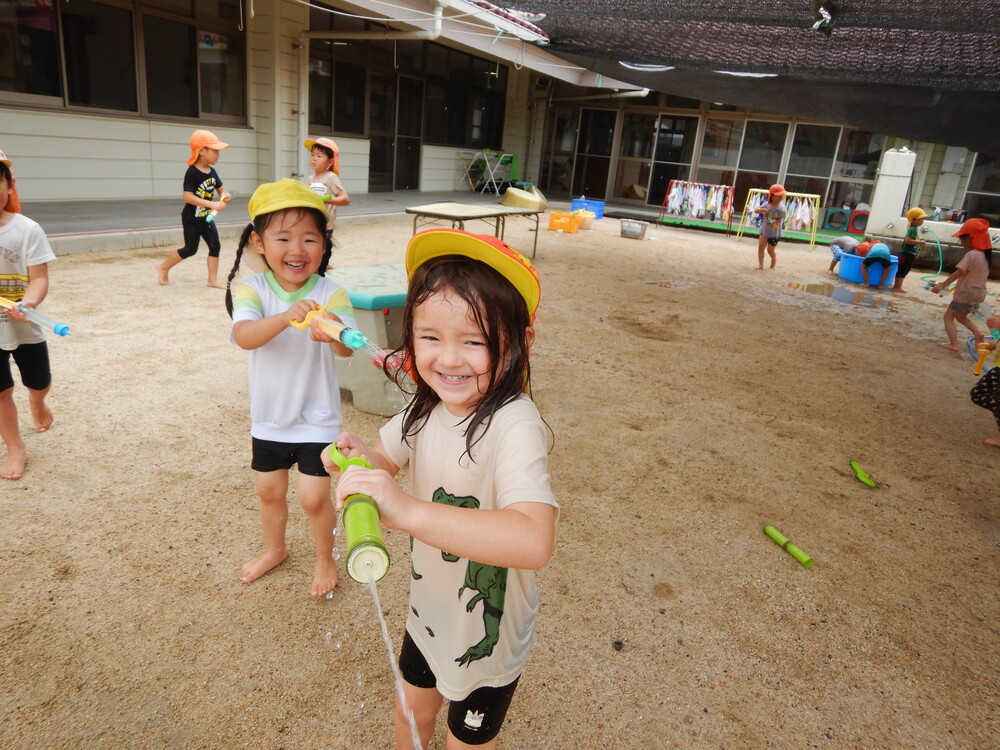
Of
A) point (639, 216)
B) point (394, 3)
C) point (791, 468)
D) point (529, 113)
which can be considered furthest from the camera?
point (529, 113)

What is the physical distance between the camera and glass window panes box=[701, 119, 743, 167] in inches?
675

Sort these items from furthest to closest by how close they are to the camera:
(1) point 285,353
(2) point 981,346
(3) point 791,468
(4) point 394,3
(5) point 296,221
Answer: (4) point 394,3, (2) point 981,346, (3) point 791,468, (1) point 285,353, (5) point 296,221

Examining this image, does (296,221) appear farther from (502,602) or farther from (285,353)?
(502,602)

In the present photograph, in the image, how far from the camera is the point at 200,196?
18.5 ft

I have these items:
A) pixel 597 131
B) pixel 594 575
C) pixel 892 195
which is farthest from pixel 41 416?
pixel 597 131

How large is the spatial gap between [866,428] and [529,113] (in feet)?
55.3

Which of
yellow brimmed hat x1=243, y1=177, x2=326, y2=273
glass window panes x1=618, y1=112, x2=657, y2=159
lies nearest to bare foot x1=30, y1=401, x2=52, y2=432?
yellow brimmed hat x1=243, y1=177, x2=326, y2=273

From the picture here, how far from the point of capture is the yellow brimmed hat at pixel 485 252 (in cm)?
112

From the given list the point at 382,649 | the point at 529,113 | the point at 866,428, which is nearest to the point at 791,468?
the point at 866,428

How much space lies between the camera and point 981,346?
4.16 m

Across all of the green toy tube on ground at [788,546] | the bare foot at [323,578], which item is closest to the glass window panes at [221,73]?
the bare foot at [323,578]

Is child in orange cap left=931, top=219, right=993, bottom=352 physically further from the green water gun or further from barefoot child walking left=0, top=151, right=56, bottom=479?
barefoot child walking left=0, top=151, right=56, bottom=479

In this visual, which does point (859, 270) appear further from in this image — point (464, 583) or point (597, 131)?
point (597, 131)

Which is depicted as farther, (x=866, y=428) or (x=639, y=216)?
(x=639, y=216)
